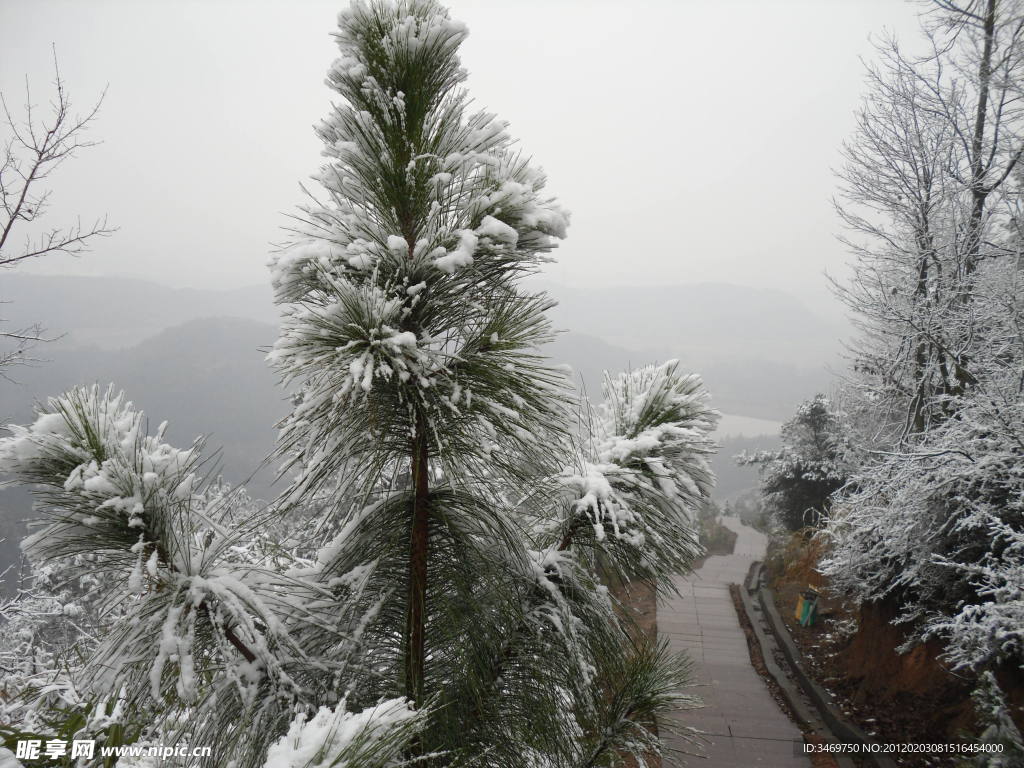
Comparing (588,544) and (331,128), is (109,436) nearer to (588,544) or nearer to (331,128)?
(331,128)

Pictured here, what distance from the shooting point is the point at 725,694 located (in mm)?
8898

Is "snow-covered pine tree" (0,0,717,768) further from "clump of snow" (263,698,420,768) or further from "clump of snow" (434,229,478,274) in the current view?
"clump of snow" (263,698,420,768)

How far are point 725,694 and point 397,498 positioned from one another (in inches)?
378

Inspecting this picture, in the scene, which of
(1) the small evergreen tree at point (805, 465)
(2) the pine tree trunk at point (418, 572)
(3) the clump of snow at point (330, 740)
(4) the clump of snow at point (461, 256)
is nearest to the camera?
(3) the clump of snow at point (330, 740)

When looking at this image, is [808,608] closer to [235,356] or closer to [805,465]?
[805,465]

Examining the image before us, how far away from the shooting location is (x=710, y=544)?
901 inches

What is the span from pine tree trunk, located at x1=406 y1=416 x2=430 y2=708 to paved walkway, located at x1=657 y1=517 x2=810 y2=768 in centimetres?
262

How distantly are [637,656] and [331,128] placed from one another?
2305 millimetres

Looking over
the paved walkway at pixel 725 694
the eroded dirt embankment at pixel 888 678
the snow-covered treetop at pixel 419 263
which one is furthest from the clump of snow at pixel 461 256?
the eroded dirt embankment at pixel 888 678

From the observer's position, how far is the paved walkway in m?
7.10

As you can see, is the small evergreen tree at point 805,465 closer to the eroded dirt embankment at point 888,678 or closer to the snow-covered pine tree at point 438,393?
the eroded dirt embankment at point 888,678

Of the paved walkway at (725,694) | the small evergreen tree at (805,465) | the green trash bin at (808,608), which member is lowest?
the paved walkway at (725,694)

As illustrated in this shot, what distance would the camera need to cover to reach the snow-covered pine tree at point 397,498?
1.21 m

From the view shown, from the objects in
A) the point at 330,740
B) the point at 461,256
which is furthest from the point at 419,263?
the point at 330,740
